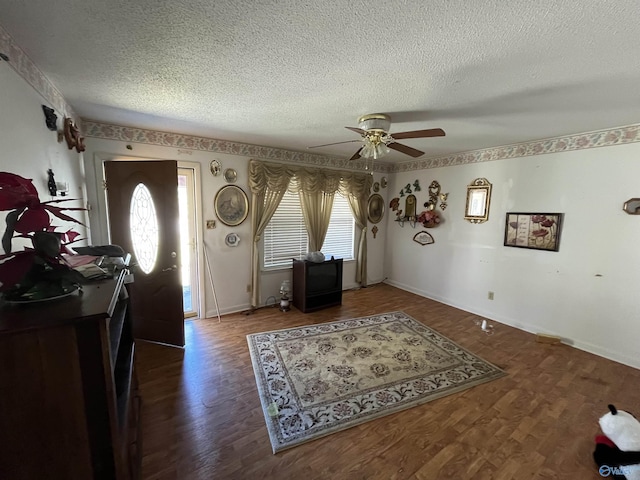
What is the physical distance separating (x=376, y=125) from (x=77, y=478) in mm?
2739

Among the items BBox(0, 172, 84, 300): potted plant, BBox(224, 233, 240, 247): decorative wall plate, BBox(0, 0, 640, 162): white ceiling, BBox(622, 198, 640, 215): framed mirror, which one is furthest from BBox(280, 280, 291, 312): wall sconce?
BBox(622, 198, 640, 215): framed mirror

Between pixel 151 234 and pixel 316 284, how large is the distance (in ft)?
7.36

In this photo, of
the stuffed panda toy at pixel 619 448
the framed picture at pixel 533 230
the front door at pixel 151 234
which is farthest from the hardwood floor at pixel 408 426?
the framed picture at pixel 533 230

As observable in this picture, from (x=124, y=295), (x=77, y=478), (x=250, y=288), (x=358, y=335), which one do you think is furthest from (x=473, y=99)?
(x=250, y=288)

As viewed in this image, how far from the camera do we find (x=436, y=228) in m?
4.42

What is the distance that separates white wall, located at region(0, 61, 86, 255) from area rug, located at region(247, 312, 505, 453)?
1.94 m

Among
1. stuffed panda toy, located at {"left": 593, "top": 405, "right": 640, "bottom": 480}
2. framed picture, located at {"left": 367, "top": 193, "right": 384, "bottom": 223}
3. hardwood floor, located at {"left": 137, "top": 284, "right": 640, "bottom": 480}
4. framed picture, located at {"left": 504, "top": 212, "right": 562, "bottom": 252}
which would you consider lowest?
hardwood floor, located at {"left": 137, "top": 284, "right": 640, "bottom": 480}

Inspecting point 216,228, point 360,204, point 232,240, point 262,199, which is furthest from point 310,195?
point 216,228

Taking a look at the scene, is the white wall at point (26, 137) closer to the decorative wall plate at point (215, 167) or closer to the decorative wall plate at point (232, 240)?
the decorative wall plate at point (215, 167)

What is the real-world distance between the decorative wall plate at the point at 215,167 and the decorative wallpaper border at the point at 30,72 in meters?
1.47

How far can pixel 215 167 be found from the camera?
3.47 m

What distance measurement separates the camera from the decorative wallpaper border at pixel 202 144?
288 cm

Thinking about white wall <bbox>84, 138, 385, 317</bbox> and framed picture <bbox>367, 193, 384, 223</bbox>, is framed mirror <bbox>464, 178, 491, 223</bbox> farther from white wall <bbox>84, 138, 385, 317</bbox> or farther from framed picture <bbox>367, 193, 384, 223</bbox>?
white wall <bbox>84, 138, 385, 317</bbox>

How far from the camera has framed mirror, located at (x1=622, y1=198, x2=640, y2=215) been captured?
8.50ft
